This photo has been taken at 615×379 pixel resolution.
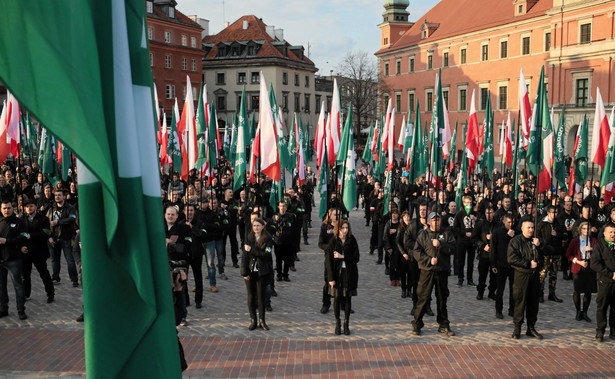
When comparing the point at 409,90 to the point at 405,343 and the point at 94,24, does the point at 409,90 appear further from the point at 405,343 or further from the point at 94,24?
the point at 94,24

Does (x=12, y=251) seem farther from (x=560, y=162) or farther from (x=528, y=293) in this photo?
(x=560, y=162)

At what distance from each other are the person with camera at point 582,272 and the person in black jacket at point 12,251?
9777 mm

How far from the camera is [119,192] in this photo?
2186mm

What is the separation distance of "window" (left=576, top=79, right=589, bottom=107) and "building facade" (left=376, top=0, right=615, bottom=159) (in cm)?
8

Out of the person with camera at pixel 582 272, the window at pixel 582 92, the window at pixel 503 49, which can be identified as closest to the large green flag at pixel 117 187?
the person with camera at pixel 582 272

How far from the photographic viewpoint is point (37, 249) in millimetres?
10828

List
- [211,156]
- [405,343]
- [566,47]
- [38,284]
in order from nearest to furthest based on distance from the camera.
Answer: [405,343], [38,284], [211,156], [566,47]

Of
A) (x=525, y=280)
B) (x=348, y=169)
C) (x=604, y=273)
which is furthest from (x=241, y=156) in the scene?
(x=604, y=273)

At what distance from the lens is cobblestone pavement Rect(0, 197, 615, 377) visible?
26.1 ft

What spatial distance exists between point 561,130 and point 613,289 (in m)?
11.6

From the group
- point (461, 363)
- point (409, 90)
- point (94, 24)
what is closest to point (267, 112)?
point (461, 363)

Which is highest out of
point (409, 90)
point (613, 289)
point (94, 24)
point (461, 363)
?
point (409, 90)

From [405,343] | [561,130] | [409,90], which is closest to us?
[405,343]

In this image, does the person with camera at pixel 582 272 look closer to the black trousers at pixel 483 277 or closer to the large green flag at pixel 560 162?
the black trousers at pixel 483 277
